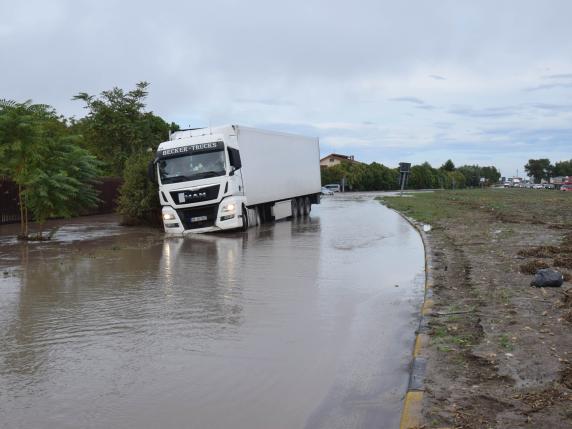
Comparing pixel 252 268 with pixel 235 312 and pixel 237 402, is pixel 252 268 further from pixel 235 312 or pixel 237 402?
pixel 237 402

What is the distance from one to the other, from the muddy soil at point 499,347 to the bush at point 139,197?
14.3m

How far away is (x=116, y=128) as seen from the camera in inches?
1574

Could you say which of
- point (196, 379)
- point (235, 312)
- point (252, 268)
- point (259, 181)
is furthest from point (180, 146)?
point (196, 379)

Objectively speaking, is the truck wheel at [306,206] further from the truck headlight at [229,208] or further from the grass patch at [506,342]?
the grass patch at [506,342]

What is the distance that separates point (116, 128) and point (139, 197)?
17.7 metres

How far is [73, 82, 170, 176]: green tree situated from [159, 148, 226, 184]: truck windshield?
20.4 meters

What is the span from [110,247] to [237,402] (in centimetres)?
1263

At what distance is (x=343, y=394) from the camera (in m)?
5.10

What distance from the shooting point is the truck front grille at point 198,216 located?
1978 centimetres

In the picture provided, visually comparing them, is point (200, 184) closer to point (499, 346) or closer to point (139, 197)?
point (139, 197)

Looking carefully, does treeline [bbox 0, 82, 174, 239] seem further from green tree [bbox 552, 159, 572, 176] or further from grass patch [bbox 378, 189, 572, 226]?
green tree [bbox 552, 159, 572, 176]

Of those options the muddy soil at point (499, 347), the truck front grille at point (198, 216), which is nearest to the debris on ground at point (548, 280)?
the muddy soil at point (499, 347)

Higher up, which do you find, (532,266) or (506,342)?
(532,266)

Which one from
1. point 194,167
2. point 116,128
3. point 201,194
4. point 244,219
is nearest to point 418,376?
point 201,194
